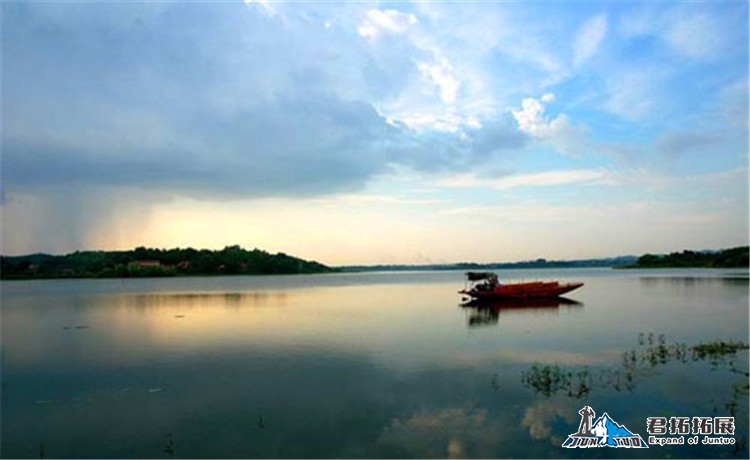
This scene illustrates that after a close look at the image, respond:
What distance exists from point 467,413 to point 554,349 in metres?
13.2

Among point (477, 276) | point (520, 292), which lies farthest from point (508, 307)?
point (477, 276)

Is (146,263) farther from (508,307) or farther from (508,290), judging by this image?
(508,307)

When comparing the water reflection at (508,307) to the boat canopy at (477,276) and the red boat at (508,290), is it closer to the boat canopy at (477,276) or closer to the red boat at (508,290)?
the red boat at (508,290)

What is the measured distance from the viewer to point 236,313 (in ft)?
161

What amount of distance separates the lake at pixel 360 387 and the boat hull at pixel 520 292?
18.0 metres

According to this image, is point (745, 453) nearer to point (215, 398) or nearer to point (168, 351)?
point (215, 398)

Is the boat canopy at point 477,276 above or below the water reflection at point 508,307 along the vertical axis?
above

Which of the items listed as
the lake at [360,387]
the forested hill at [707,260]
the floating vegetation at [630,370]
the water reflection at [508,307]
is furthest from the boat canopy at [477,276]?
the forested hill at [707,260]

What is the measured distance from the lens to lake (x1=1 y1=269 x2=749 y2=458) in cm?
1330

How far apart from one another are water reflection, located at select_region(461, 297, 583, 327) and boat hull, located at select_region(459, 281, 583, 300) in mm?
583

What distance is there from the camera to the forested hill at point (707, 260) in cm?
15062

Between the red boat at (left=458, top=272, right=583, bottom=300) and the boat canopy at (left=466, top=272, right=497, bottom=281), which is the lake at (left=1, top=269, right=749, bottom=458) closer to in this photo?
the red boat at (left=458, top=272, right=583, bottom=300)

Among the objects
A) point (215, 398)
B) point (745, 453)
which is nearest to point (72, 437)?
point (215, 398)

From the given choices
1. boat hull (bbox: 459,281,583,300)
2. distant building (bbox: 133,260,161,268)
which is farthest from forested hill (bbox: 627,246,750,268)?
distant building (bbox: 133,260,161,268)
